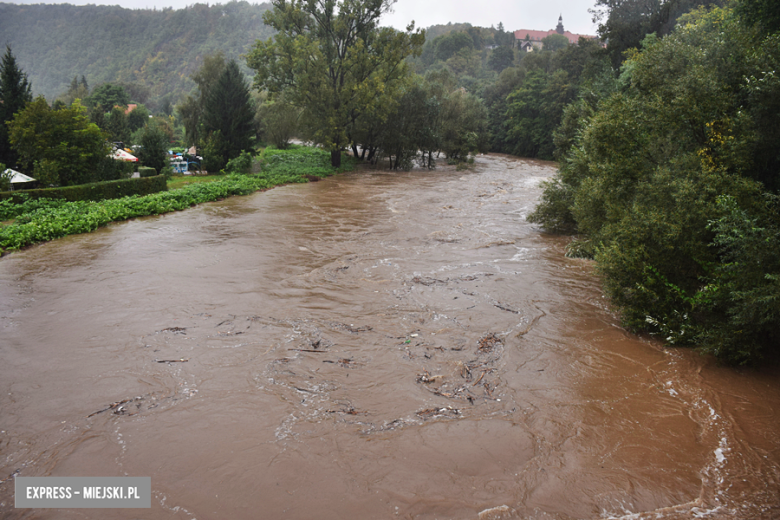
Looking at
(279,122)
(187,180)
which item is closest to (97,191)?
(187,180)

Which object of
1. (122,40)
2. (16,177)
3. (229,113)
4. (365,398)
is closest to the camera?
(365,398)

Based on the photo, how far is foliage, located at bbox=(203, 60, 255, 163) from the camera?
114 ft

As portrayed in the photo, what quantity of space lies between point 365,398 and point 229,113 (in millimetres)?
33177

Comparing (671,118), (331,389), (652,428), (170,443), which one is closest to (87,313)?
(170,443)

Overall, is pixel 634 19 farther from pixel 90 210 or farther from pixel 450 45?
pixel 450 45

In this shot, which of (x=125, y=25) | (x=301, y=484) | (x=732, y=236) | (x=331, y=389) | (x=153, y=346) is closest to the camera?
(x=301, y=484)

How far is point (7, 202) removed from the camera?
18.1 m

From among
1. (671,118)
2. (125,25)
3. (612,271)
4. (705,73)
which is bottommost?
(612,271)

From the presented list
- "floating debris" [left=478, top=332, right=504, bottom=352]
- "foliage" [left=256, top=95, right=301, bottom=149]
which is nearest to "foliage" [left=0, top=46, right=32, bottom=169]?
"foliage" [left=256, top=95, right=301, bottom=149]

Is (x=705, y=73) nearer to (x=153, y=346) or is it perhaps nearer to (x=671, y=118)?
(x=671, y=118)

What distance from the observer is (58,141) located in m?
22.0

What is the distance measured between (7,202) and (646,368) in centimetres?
2211

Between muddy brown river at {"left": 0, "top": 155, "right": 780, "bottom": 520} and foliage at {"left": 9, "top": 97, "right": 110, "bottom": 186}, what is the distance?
10.9 m

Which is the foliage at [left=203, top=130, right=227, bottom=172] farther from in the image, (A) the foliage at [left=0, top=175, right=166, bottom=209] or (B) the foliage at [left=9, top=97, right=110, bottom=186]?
(B) the foliage at [left=9, top=97, right=110, bottom=186]
